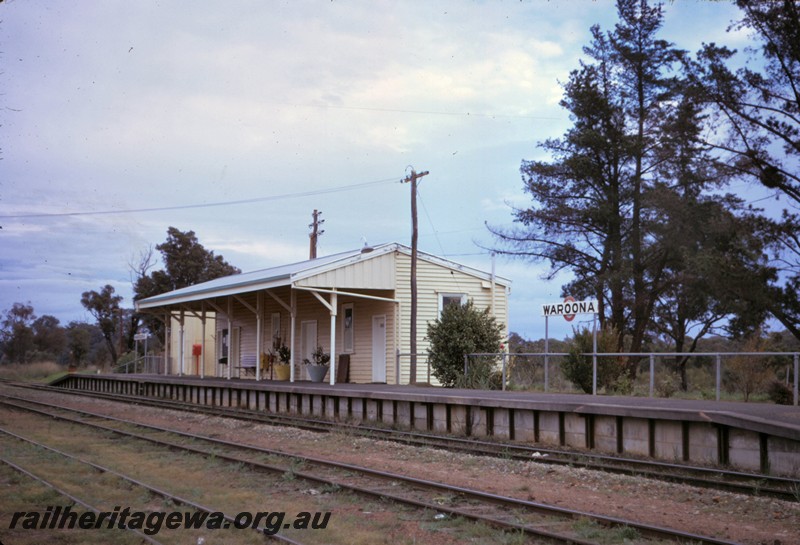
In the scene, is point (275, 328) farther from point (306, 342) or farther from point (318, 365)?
point (318, 365)

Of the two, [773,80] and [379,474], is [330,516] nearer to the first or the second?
[379,474]

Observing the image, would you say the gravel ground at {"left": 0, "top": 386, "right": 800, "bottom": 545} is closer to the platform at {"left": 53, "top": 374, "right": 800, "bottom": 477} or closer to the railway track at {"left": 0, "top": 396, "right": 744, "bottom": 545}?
the railway track at {"left": 0, "top": 396, "right": 744, "bottom": 545}

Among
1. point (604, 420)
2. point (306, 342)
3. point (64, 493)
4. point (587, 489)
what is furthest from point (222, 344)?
point (587, 489)

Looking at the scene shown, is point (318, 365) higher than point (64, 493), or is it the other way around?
point (318, 365)

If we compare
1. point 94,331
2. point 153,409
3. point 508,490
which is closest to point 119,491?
point 508,490

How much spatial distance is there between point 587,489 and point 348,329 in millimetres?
18091

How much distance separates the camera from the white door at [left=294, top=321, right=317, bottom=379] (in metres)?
28.5

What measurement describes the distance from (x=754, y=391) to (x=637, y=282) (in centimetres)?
1084

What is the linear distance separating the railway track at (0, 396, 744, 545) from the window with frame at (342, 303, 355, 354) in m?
12.0

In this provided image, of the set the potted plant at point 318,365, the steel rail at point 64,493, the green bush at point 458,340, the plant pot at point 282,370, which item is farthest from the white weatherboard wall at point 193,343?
the steel rail at point 64,493

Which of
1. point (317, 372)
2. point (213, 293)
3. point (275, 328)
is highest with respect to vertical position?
point (213, 293)

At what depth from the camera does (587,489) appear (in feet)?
32.1

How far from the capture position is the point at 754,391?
21.8 metres

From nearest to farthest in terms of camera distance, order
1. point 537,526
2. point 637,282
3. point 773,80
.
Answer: point 537,526 → point 773,80 → point 637,282
